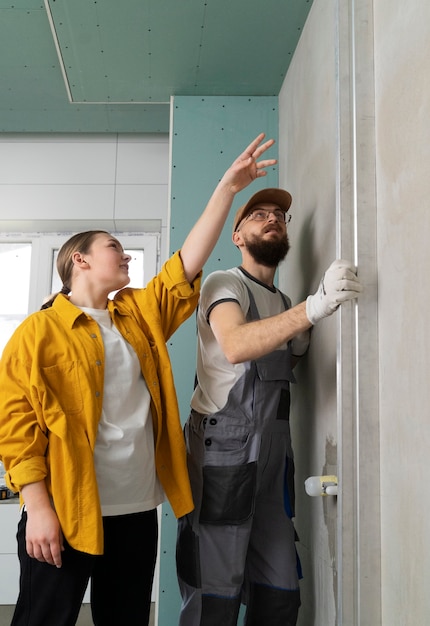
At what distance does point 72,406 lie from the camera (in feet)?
4.58

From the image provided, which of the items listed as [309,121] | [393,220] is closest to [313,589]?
[393,220]

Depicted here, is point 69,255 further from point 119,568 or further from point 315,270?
point 119,568

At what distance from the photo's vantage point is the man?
1540 millimetres

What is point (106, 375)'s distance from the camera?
147cm

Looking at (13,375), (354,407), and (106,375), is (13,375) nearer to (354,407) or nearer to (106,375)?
(106,375)

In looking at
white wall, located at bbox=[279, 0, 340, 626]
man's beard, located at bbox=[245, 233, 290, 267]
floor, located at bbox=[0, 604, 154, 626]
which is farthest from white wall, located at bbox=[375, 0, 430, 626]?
floor, located at bbox=[0, 604, 154, 626]

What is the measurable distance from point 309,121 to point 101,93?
46.4 inches

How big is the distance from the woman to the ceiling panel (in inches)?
34.8

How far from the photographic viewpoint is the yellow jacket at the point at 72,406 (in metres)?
1.32

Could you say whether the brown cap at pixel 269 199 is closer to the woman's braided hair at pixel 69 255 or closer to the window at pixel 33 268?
the woman's braided hair at pixel 69 255

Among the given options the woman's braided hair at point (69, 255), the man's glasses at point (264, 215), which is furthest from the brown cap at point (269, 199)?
the woman's braided hair at point (69, 255)

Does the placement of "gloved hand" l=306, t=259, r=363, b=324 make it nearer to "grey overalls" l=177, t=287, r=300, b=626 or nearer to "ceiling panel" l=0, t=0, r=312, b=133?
"grey overalls" l=177, t=287, r=300, b=626

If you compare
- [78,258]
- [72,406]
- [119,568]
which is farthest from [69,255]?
[119,568]

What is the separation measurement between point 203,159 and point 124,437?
4.89 feet
